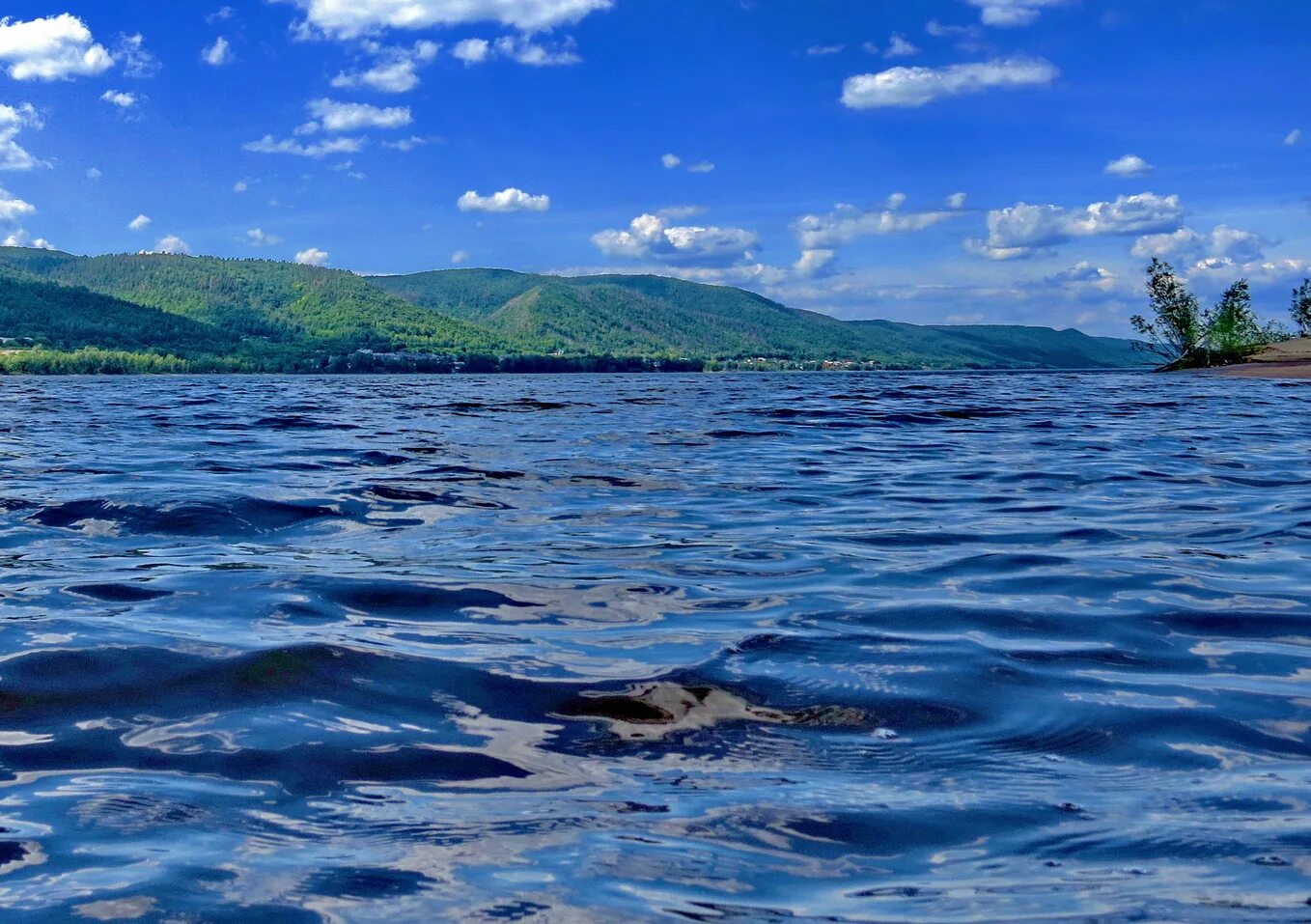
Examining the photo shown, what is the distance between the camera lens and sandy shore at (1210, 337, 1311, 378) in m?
75.7

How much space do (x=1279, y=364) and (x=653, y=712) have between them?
89.6 meters

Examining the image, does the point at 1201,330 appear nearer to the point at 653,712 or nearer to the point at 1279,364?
the point at 1279,364


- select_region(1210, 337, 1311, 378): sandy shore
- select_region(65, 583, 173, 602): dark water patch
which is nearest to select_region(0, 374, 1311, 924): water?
select_region(65, 583, 173, 602): dark water patch

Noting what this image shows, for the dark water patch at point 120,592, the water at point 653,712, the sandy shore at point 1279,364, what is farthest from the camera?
the sandy shore at point 1279,364

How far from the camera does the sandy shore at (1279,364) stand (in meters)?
75.7

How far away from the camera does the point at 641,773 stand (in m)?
4.52

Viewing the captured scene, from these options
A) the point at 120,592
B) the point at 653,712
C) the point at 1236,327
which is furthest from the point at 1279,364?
the point at 653,712

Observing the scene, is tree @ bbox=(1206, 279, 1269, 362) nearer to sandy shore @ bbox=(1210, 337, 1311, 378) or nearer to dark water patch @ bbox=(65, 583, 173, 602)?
sandy shore @ bbox=(1210, 337, 1311, 378)

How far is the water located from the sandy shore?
71290mm

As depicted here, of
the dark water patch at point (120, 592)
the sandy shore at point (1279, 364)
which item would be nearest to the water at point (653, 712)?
the dark water patch at point (120, 592)

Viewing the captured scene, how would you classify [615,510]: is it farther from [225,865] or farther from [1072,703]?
[225,865]

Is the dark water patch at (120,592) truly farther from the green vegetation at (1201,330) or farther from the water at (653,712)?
the green vegetation at (1201,330)

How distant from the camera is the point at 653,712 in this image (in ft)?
17.6

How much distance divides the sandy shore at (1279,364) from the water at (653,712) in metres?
71.3
